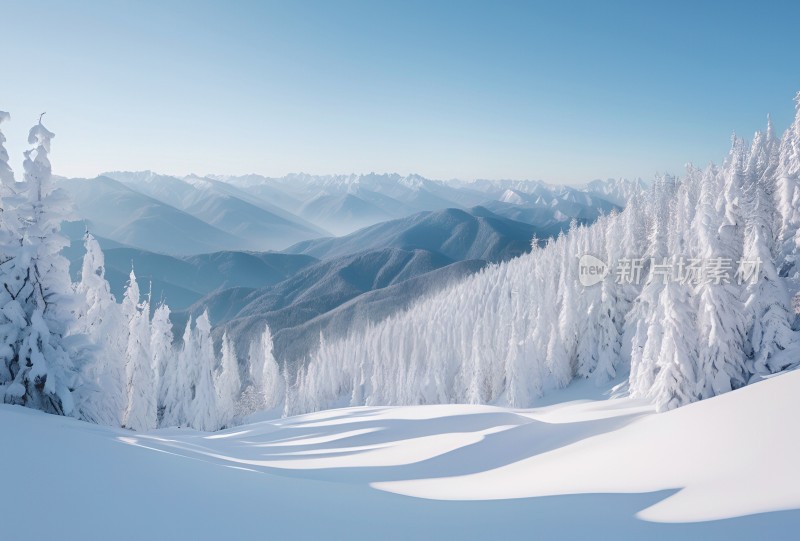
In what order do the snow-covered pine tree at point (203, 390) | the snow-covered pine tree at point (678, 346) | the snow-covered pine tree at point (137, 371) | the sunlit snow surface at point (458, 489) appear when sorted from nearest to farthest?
the sunlit snow surface at point (458, 489) < the snow-covered pine tree at point (678, 346) < the snow-covered pine tree at point (137, 371) < the snow-covered pine tree at point (203, 390)

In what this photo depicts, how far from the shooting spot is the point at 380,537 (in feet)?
19.6

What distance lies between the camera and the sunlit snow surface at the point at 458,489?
18.2ft

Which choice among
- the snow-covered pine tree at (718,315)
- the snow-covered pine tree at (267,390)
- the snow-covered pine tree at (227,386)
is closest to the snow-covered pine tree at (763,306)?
the snow-covered pine tree at (718,315)

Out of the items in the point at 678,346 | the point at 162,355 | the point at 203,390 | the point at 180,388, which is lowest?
the point at 203,390

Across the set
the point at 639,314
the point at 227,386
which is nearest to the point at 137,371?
the point at 227,386

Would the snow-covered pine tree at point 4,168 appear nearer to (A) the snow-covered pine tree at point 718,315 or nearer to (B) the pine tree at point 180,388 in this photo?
(B) the pine tree at point 180,388

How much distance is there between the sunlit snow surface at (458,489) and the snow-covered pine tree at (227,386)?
46699mm

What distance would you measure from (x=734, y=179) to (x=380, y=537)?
2990 centimetres

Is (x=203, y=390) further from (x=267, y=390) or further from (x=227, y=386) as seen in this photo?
(x=267, y=390)

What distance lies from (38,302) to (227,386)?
59733 mm

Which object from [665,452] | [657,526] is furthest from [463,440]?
[657,526]

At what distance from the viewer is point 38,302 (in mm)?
14812

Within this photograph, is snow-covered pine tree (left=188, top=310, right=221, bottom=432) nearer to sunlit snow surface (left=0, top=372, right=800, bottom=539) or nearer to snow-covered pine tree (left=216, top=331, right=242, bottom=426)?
snow-covered pine tree (left=216, top=331, right=242, bottom=426)

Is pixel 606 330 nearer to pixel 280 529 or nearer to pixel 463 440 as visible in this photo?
pixel 463 440
